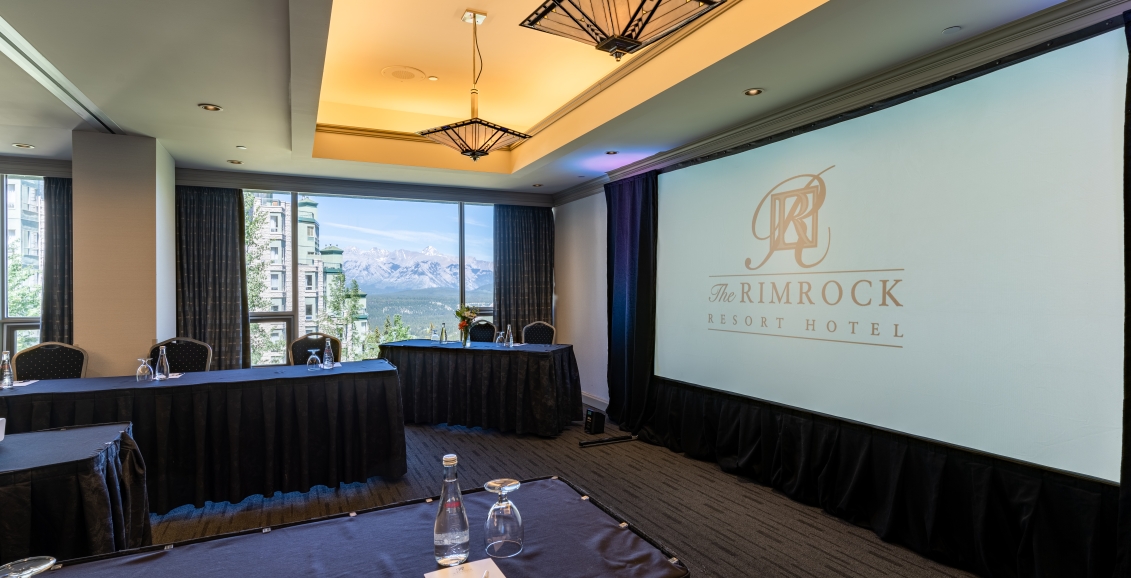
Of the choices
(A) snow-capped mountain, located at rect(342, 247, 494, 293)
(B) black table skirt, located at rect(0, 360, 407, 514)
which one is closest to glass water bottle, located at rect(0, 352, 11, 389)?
(B) black table skirt, located at rect(0, 360, 407, 514)

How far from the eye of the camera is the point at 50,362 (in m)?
4.41

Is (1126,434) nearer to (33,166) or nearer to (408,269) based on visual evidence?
(408,269)

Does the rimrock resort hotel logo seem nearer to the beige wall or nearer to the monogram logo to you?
the monogram logo

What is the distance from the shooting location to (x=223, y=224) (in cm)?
639

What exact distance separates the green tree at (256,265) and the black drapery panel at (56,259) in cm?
162

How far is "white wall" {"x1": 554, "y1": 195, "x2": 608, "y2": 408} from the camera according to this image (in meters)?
6.87

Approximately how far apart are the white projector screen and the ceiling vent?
9.40 feet

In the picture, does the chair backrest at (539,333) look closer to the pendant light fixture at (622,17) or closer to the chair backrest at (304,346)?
the chair backrest at (304,346)

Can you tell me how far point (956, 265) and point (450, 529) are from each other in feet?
10.1

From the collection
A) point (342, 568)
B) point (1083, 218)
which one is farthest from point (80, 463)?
point (1083, 218)

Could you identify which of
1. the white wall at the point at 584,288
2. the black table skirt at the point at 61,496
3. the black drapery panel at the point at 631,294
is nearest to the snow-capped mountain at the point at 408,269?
the white wall at the point at 584,288

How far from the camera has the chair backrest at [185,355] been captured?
15.4 ft

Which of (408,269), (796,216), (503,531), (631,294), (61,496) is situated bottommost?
(61,496)

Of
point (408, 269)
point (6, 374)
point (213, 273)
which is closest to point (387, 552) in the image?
point (6, 374)
